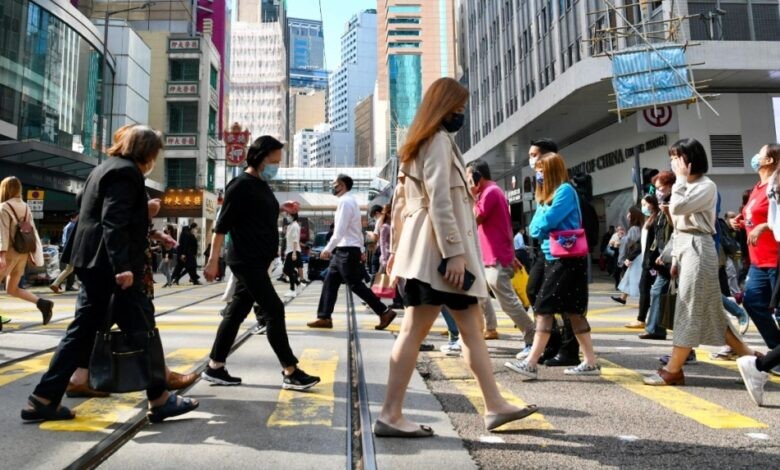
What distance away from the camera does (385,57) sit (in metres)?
147

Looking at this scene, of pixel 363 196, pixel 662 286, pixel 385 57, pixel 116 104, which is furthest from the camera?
pixel 385 57

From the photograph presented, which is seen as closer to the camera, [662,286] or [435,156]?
[435,156]

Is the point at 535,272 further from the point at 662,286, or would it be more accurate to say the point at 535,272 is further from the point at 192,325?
the point at 192,325

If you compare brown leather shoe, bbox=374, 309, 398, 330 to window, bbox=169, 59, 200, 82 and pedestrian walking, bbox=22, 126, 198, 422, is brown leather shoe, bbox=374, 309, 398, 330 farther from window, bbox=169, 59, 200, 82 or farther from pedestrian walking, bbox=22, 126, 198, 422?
window, bbox=169, 59, 200, 82

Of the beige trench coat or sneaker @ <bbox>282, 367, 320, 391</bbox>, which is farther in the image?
sneaker @ <bbox>282, 367, 320, 391</bbox>

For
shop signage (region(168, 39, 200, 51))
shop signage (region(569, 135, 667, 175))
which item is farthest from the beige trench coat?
shop signage (region(168, 39, 200, 51))

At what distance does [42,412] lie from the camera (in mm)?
3195

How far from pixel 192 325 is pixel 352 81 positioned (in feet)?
646

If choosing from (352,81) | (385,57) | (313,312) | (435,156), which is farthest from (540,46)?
(352,81)

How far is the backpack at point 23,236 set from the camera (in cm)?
650

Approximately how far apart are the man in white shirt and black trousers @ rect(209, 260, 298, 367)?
2701 mm

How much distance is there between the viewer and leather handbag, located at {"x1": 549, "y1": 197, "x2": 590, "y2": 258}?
443 centimetres

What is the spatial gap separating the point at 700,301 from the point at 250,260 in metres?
3.32

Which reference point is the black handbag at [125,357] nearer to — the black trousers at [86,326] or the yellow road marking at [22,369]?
the black trousers at [86,326]
